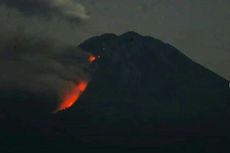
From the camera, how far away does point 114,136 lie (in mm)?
179000

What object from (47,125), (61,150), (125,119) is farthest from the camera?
(125,119)

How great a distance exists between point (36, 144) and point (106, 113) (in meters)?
44.5

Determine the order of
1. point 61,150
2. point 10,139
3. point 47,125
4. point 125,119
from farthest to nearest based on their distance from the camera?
point 125,119
point 47,125
point 10,139
point 61,150

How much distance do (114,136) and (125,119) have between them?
63.0 feet

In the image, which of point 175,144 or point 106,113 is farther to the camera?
point 106,113

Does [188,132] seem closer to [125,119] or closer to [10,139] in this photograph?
[125,119]

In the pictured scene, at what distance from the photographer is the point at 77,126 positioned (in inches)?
7377

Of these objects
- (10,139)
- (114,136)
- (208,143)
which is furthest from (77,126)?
(208,143)

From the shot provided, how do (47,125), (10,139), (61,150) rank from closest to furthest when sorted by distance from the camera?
1. (61,150)
2. (10,139)
3. (47,125)

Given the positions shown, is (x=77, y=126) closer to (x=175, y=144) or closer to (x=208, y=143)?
(x=175, y=144)

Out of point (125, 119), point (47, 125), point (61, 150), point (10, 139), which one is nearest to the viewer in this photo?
point (61, 150)

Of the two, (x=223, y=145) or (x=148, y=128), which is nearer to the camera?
(x=223, y=145)

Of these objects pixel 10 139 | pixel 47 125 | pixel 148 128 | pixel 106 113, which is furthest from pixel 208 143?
pixel 10 139

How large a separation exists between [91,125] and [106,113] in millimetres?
11862
